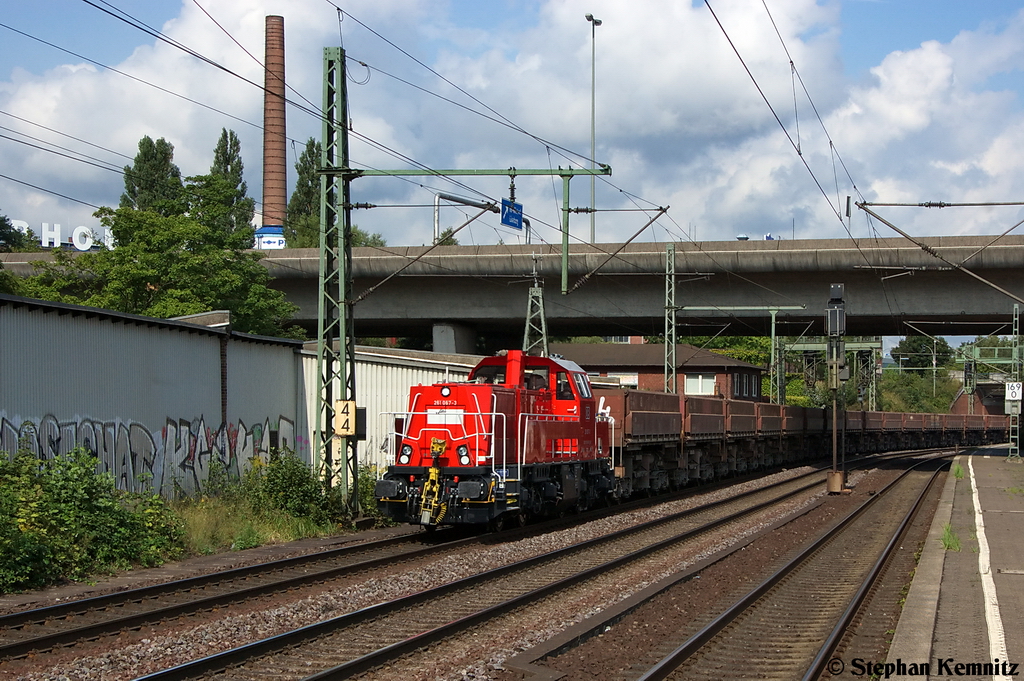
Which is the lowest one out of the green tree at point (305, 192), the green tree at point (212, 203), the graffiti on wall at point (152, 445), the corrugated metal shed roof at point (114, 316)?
the graffiti on wall at point (152, 445)

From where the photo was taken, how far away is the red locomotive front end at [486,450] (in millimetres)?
15859

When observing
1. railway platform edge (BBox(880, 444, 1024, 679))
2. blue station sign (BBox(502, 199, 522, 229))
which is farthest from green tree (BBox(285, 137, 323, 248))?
railway platform edge (BBox(880, 444, 1024, 679))

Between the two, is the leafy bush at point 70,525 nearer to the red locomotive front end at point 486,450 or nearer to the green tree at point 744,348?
the red locomotive front end at point 486,450

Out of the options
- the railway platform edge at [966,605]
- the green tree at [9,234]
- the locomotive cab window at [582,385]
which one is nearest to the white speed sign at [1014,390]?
the railway platform edge at [966,605]

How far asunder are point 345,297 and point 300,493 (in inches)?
150

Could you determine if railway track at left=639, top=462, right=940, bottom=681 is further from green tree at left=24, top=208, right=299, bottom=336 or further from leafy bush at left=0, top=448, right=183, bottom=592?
green tree at left=24, top=208, right=299, bottom=336

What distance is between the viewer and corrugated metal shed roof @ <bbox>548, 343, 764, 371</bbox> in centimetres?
6272

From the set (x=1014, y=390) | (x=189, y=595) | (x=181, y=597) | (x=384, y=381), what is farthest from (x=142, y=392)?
(x=1014, y=390)

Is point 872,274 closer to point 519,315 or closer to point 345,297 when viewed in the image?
point 519,315

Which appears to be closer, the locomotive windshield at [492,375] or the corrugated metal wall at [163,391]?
the corrugated metal wall at [163,391]

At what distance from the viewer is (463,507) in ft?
52.4

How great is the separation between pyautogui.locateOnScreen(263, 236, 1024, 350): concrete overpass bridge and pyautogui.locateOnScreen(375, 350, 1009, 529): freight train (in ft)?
31.8

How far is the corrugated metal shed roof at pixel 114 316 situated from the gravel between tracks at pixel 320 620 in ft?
24.5

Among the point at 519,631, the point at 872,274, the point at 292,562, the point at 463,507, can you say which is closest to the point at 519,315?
the point at 872,274
